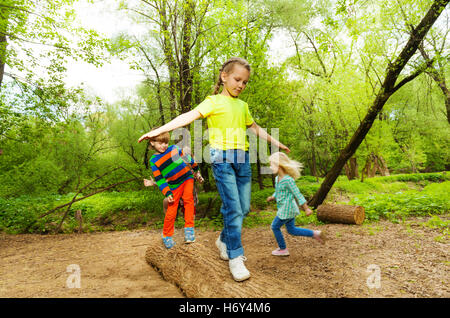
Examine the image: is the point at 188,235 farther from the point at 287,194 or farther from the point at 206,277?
the point at 287,194

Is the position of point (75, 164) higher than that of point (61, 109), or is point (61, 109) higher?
point (61, 109)

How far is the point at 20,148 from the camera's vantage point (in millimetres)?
10617

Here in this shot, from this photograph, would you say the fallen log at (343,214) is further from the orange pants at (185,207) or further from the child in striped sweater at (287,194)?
the orange pants at (185,207)

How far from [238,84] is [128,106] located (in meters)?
15.9

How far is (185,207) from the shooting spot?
351 centimetres

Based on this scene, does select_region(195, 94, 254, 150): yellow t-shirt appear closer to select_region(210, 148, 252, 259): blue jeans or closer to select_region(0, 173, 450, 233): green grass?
select_region(210, 148, 252, 259): blue jeans

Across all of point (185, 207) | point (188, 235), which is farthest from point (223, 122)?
point (188, 235)

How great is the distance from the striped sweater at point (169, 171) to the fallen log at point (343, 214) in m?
4.63

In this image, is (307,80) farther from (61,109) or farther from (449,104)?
(61,109)

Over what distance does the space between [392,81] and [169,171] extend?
6.43 meters

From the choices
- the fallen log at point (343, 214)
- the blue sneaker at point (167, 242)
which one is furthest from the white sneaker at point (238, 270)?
the fallen log at point (343, 214)

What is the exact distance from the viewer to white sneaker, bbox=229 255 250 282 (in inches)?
96.3

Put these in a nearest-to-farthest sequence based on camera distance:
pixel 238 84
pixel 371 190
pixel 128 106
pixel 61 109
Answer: pixel 238 84
pixel 61 109
pixel 371 190
pixel 128 106
